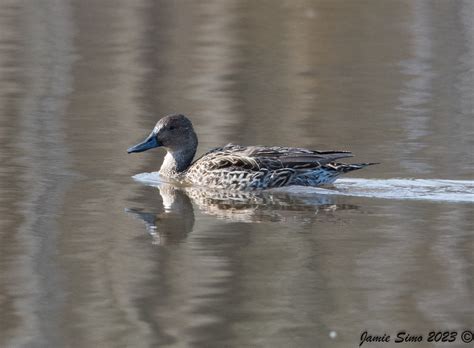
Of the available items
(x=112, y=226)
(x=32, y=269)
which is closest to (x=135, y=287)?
(x=32, y=269)

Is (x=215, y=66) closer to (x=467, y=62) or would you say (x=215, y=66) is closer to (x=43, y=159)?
(x=467, y=62)

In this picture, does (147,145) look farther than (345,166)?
Yes

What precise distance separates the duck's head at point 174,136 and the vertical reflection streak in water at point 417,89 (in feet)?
5.48

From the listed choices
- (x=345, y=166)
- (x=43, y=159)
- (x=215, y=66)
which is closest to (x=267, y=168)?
(x=345, y=166)

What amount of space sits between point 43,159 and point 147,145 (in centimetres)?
81

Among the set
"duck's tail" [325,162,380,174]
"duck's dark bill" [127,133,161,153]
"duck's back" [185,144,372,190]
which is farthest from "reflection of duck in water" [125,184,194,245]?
"duck's tail" [325,162,380,174]

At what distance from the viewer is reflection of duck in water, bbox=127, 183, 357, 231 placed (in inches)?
336

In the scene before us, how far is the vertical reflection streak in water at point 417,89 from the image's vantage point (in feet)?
35.6

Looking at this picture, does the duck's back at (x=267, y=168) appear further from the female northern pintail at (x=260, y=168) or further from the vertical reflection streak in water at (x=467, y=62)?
the vertical reflection streak in water at (x=467, y=62)

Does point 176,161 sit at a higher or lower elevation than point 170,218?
lower

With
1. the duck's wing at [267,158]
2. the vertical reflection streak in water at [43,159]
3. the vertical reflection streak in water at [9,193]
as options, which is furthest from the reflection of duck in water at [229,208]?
the vertical reflection streak in water at [9,193]

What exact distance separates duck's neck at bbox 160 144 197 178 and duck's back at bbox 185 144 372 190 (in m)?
0.36

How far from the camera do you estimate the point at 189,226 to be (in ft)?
27.7

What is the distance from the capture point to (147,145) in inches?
416
